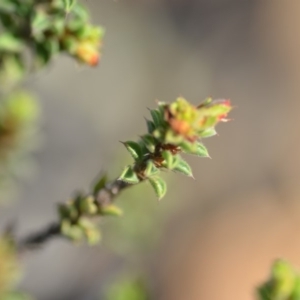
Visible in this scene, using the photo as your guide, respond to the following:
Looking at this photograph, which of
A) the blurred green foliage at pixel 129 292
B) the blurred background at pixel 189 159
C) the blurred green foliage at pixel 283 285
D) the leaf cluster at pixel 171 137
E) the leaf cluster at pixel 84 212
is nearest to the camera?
the leaf cluster at pixel 171 137

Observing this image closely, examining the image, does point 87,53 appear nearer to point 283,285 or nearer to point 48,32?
point 48,32

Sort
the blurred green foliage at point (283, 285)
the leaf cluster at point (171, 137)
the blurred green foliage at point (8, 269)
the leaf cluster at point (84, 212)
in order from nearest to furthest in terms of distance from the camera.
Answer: the leaf cluster at point (171, 137), the blurred green foliage at point (283, 285), the leaf cluster at point (84, 212), the blurred green foliage at point (8, 269)

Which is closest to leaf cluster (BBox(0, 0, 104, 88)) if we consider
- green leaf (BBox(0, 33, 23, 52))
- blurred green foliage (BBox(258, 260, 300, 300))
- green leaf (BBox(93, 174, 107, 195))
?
green leaf (BBox(0, 33, 23, 52))

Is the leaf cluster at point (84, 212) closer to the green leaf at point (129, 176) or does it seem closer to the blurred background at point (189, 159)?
the green leaf at point (129, 176)

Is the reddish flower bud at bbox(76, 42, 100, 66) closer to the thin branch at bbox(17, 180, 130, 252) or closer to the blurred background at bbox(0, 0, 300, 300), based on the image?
the thin branch at bbox(17, 180, 130, 252)

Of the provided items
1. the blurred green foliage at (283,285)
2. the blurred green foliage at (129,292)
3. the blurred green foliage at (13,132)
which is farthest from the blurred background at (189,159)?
the blurred green foliage at (283,285)

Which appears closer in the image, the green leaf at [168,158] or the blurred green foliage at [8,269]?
the green leaf at [168,158]
